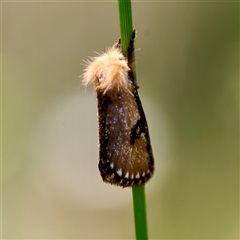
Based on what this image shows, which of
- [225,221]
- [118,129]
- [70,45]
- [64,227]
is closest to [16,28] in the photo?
[70,45]

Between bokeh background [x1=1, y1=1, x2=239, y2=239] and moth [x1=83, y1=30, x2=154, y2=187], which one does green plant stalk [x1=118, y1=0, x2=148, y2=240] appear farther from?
bokeh background [x1=1, y1=1, x2=239, y2=239]

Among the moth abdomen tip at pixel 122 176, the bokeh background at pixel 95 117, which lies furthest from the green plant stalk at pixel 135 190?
the bokeh background at pixel 95 117

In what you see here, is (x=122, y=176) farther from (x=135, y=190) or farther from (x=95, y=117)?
(x=95, y=117)

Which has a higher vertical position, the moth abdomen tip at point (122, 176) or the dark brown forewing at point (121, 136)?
the dark brown forewing at point (121, 136)

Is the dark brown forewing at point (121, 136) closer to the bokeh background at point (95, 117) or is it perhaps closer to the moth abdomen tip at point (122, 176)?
the moth abdomen tip at point (122, 176)

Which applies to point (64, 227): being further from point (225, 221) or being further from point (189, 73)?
point (189, 73)

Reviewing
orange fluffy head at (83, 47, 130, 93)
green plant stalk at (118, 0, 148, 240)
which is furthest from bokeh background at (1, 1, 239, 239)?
green plant stalk at (118, 0, 148, 240)

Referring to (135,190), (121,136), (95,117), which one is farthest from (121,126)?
(95,117)
